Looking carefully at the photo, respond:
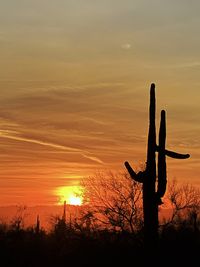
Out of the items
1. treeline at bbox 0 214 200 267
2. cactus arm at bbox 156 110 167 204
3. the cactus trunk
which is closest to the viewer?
cactus arm at bbox 156 110 167 204

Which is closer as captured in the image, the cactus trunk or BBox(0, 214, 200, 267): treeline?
the cactus trunk

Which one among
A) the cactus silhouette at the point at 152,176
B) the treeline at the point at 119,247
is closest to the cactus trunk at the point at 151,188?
the cactus silhouette at the point at 152,176

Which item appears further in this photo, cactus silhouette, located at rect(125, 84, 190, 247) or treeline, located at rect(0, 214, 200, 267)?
treeline, located at rect(0, 214, 200, 267)

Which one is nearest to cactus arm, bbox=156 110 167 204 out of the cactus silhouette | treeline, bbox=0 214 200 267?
the cactus silhouette

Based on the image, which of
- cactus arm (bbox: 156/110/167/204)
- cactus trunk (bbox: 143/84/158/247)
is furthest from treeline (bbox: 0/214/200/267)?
cactus arm (bbox: 156/110/167/204)

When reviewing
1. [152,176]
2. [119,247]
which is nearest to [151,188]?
[152,176]

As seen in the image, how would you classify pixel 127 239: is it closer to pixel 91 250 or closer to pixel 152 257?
pixel 91 250

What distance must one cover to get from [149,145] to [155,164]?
1.81 feet

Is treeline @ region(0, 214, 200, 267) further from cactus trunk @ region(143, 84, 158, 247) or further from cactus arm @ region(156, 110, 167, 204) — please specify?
cactus arm @ region(156, 110, 167, 204)

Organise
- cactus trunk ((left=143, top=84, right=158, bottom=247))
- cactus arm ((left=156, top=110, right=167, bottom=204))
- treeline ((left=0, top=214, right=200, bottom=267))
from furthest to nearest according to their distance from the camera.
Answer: treeline ((left=0, top=214, right=200, bottom=267)) < cactus trunk ((left=143, top=84, right=158, bottom=247)) < cactus arm ((left=156, top=110, right=167, bottom=204))

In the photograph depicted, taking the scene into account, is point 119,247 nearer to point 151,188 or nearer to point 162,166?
point 151,188

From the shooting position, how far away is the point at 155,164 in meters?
17.4

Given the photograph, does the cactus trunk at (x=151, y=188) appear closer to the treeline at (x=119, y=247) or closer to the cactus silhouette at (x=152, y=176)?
the cactus silhouette at (x=152, y=176)

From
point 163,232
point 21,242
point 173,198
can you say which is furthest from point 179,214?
point 21,242
